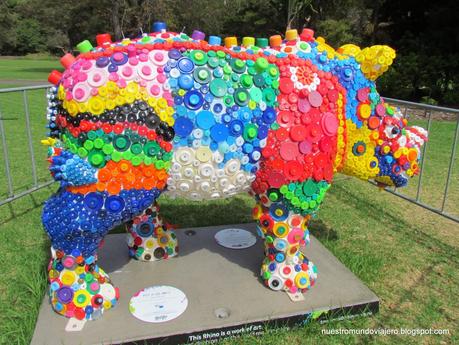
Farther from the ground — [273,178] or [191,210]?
[273,178]

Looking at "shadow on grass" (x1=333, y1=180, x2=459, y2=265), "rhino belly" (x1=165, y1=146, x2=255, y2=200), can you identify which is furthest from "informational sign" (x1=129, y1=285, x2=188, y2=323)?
"shadow on grass" (x1=333, y1=180, x2=459, y2=265)

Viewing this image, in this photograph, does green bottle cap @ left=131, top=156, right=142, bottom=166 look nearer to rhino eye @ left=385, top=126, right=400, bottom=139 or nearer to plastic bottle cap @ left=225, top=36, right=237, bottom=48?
plastic bottle cap @ left=225, top=36, right=237, bottom=48

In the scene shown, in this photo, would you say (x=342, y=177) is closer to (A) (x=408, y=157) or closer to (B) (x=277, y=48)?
(A) (x=408, y=157)

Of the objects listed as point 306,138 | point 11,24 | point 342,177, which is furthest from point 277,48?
point 11,24

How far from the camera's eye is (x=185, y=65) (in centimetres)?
247

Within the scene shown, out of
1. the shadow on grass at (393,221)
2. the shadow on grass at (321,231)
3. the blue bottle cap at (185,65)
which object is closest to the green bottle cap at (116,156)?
the blue bottle cap at (185,65)

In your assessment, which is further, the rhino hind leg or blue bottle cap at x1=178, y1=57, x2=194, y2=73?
the rhino hind leg

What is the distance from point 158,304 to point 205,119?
→ 1.37 meters

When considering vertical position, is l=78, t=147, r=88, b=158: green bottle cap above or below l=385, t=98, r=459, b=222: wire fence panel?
above

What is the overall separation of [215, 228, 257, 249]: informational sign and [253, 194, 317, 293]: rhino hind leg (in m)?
0.63

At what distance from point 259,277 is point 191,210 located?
6.11 ft

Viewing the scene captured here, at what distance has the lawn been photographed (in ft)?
9.77

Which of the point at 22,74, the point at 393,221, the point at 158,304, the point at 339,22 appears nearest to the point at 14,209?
the point at 158,304

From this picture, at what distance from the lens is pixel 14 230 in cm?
440
